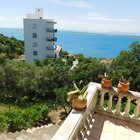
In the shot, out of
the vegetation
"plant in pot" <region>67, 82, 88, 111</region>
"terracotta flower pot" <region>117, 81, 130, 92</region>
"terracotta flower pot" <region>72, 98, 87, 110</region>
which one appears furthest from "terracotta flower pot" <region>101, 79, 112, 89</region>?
the vegetation

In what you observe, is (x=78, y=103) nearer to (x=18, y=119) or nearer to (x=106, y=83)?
(x=106, y=83)

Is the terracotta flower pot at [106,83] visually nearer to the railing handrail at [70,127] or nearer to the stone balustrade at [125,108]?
the stone balustrade at [125,108]

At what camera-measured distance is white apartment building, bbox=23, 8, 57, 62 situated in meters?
41.7

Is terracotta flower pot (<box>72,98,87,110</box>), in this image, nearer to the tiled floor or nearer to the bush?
the tiled floor

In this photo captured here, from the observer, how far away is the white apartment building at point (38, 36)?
137 feet

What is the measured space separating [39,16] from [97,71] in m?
28.7

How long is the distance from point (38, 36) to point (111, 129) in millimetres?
38740

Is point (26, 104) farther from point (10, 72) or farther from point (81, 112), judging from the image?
point (81, 112)

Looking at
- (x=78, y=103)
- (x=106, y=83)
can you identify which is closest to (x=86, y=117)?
(x=78, y=103)

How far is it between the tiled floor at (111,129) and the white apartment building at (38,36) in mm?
37918

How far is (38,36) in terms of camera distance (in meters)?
42.2

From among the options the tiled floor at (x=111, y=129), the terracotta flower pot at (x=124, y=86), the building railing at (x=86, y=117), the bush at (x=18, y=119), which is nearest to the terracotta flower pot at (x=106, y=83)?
the building railing at (x=86, y=117)

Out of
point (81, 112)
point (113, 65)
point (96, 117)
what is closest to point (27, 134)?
point (96, 117)

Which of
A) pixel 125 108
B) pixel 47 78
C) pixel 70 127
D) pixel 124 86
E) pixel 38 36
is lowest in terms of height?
pixel 47 78
